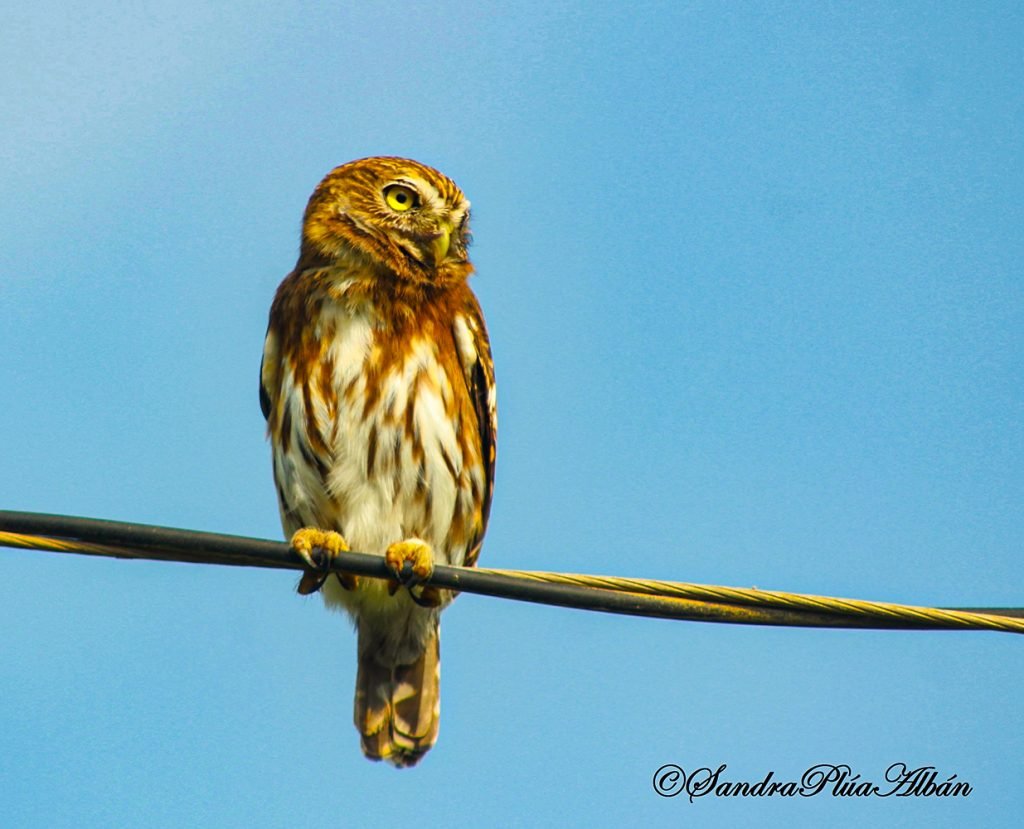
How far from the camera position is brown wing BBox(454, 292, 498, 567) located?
6.59 m

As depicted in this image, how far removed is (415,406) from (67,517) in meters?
2.37

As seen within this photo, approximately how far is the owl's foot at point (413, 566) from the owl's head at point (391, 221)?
136cm

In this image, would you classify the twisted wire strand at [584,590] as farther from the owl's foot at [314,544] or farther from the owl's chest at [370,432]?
the owl's chest at [370,432]

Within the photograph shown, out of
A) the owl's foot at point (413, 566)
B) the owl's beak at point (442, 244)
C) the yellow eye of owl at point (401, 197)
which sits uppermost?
the yellow eye of owl at point (401, 197)

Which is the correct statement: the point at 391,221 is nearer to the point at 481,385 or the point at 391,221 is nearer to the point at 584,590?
the point at 481,385

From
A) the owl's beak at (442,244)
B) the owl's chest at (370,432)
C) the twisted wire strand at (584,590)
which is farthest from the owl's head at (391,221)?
the twisted wire strand at (584,590)

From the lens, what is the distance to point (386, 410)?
6.23m

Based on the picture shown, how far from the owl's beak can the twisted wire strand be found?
2.76 m

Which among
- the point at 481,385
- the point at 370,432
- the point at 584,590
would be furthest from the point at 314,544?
the point at 584,590

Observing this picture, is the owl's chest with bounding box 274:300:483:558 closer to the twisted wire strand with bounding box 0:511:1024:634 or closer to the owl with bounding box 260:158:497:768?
the owl with bounding box 260:158:497:768

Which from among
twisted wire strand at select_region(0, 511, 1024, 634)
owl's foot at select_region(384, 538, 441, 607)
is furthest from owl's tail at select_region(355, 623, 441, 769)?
twisted wire strand at select_region(0, 511, 1024, 634)

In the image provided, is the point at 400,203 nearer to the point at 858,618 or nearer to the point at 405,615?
the point at 405,615

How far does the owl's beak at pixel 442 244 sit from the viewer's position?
6828 mm

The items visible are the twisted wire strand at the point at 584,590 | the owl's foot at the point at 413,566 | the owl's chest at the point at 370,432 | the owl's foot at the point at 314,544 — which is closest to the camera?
the twisted wire strand at the point at 584,590
